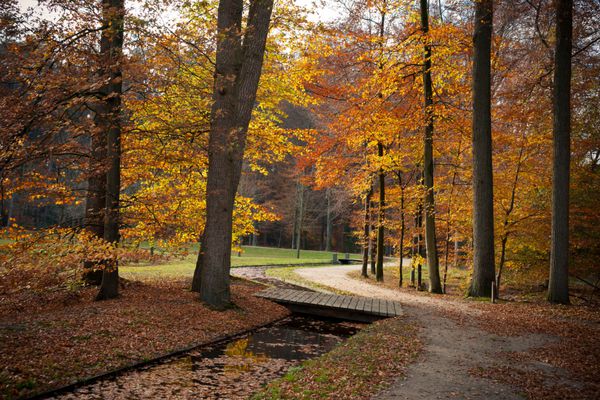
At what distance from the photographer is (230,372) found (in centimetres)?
597

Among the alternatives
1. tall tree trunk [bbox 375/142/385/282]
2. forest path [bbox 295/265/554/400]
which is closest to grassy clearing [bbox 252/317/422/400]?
forest path [bbox 295/265/554/400]

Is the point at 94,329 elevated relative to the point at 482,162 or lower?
lower

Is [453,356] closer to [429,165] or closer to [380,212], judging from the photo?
[429,165]

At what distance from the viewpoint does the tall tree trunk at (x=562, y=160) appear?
37.4 ft

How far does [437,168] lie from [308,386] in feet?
55.3

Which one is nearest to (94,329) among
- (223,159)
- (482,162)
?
(223,159)

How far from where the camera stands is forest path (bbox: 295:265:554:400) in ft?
15.6

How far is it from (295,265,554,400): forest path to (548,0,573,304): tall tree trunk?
2.86m

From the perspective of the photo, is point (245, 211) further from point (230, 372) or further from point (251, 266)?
point (251, 266)

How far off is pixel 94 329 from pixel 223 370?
2375mm

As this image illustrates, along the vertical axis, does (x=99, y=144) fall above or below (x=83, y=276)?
above

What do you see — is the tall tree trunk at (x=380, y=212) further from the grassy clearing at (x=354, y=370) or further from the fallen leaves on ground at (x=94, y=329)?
the grassy clearing at (x=354, y=370)

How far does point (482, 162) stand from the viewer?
12250 mm

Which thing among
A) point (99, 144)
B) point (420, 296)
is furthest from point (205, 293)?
point (420, 296)
